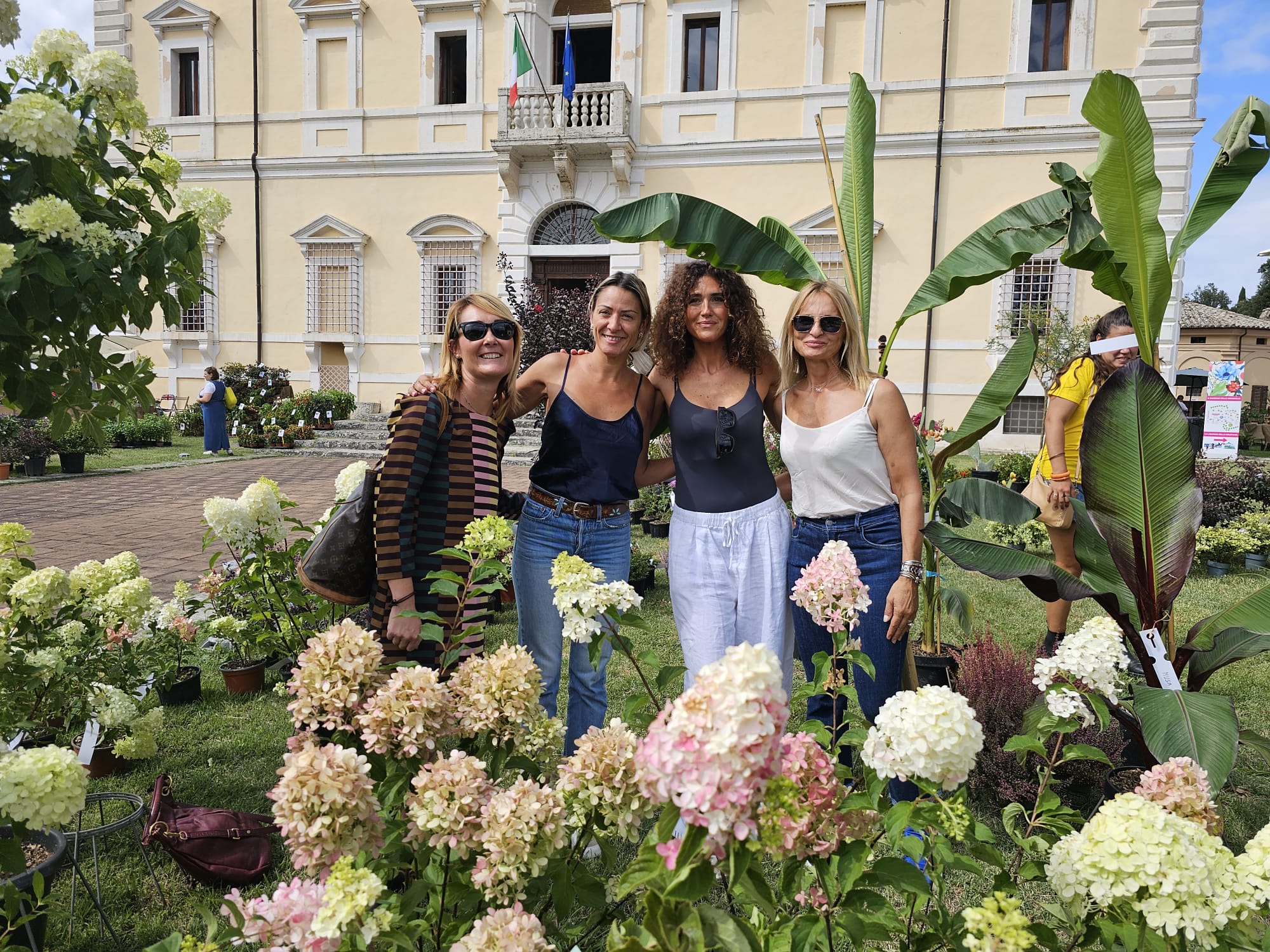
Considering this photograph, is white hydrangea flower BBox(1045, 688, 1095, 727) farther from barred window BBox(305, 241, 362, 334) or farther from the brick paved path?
barred window BBox(305, 241, 362, 334)

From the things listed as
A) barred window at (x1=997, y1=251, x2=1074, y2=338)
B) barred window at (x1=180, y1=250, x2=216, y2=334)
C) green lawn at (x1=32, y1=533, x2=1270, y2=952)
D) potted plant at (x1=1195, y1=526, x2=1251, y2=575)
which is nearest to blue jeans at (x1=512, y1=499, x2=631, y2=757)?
green lawn at (x1=32, y1=533, x2=1270, y2=952)

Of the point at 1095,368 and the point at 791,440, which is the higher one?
the point at 1095,368

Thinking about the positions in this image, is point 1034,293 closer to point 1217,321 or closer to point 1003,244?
point 1003,244

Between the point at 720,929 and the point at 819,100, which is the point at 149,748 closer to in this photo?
the point at 720,929

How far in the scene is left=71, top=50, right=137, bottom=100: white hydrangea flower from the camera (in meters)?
2.24

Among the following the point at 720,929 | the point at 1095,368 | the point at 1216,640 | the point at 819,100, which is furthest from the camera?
the point at 819,100

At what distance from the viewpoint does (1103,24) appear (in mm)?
15398

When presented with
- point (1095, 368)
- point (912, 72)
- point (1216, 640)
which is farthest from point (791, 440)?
point (912, 72)

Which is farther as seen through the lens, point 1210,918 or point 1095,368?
point 1095,368

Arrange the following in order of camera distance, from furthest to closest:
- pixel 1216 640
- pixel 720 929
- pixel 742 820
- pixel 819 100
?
pixel 819 100 < pixel 1216 640 < pixel 720 929 < pixel 742 820

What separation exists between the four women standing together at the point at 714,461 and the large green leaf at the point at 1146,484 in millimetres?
818

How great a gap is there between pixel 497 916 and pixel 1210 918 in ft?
3.40

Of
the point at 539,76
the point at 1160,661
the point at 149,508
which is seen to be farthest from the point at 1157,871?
the point at 539,76

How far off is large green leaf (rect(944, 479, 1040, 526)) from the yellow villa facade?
44.4 ft
